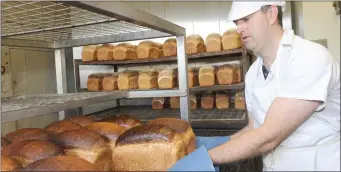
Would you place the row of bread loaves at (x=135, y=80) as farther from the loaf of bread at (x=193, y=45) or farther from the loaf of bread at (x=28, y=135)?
the loaf of bread at (x=28, y=135)

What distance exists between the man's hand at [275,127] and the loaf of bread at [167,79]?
5.36ft

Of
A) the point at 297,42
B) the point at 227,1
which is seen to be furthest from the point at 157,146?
the point at 227,1

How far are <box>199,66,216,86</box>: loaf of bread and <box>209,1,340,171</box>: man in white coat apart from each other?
137cm

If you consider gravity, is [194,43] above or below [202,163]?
above

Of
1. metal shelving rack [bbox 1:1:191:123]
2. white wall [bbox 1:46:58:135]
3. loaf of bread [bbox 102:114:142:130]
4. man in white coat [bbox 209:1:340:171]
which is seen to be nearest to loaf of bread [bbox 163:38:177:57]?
white wall [bbox 1:46:58:135]

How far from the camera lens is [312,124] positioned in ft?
3.57

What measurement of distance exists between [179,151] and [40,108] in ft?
1.25

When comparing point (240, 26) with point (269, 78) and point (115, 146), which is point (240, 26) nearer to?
point (269, 78)

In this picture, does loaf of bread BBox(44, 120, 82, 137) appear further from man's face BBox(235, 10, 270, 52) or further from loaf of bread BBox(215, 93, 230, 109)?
loaf of bread BBox(215, 93, 230, 109)

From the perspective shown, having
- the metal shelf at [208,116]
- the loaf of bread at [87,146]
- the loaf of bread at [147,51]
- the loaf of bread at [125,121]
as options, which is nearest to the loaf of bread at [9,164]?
the loaf of bread at [87,146]

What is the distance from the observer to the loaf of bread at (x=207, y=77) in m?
2.60

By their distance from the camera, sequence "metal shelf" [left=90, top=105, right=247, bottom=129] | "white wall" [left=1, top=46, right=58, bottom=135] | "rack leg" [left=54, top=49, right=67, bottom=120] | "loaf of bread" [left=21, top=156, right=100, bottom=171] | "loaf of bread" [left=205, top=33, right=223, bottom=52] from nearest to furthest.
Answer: "loaf of bread" [left=21, top=156, right=100, bottom=171] → "rack leg" [left=54, top=49, right=67, bottom=120] → "white wall" [left=1, top=46, right=58, bottom=135] → "metal shelf" [left=90, top=105, right=247, bottom=129] → "loaf of bread" [left=205, top=33, right=223, bottom=52]

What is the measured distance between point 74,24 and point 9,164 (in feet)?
1.78

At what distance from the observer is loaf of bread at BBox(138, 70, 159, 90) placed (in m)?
2.71
